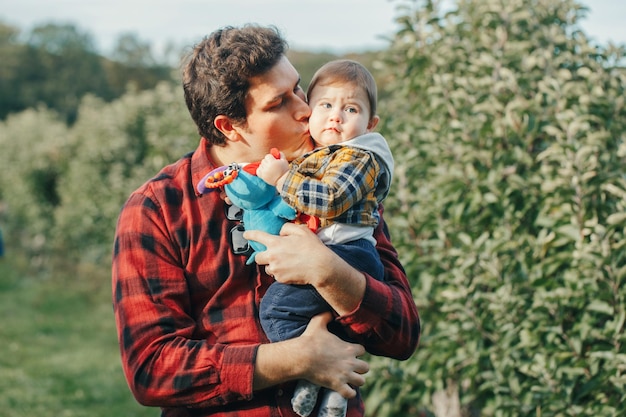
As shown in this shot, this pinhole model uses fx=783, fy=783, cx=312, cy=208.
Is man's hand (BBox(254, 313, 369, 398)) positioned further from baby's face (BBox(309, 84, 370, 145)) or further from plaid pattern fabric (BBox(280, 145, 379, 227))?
baby's face (BBox(309, 84, 370, 145))

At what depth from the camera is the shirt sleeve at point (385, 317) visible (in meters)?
2.09

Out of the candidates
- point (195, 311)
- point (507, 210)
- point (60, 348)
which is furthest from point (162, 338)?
point (60, 348)

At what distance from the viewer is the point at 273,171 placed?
2.08 metres

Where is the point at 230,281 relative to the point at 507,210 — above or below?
above

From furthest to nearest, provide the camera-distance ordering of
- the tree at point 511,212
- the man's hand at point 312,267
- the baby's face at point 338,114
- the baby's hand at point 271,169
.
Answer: the tree at point 511,212
the baby's face at point 338,114
the baby's hand at point 271,169
the man's hand at point 312,267

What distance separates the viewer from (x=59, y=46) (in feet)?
134

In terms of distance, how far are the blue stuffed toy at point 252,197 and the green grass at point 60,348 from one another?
5402 mm

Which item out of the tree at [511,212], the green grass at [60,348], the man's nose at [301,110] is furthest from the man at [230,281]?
the green grass at [60,348]

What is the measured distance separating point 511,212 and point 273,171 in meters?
1.95

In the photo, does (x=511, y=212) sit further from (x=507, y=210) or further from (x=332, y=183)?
(x=332, y=183)

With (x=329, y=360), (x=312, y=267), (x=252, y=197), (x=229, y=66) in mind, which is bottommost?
(x=329, y=360)

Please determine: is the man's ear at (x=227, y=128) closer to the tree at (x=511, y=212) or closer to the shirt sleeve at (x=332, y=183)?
the shirt sleeve at (x=332, y=183)

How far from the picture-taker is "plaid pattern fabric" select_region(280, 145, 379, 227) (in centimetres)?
200

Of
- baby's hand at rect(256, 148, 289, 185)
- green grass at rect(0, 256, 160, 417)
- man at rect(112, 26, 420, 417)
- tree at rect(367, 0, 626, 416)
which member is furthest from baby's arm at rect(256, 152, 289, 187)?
green grass at rect(0, 256, 160, 417)
